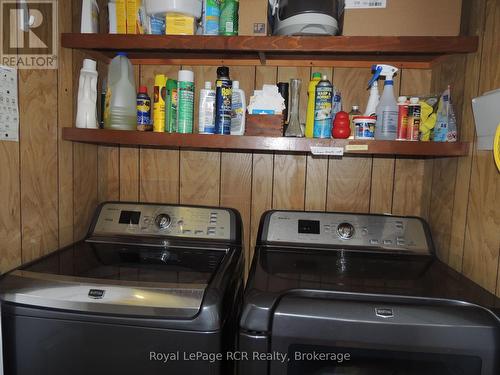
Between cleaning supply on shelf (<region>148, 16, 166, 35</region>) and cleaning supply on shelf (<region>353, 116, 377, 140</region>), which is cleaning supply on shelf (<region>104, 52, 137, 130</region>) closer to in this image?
cleaning supply on shelf (<region>148, 16, 166, 35</region>)

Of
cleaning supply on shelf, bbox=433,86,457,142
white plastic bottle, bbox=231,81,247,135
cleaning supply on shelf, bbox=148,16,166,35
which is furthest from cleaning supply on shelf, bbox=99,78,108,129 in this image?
cleaning supply on shelf, bbox=433,86,457,142

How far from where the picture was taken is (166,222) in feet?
4.57

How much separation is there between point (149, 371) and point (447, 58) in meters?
1.45

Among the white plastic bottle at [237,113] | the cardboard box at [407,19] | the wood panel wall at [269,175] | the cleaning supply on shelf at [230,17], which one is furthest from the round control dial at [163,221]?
the cardboard box at [407,19]

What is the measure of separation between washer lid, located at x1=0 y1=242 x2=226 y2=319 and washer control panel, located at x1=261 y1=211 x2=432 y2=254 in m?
0.37

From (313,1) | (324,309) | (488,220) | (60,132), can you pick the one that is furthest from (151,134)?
(488,220)

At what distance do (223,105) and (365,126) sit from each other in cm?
53

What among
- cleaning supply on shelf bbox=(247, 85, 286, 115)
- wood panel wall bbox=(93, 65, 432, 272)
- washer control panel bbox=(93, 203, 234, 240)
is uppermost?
cleaning supply on shelf bbox=(247, 85, 286, 115)

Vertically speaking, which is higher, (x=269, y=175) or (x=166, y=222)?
(x=269, y=175)

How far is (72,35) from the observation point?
1.24 meters

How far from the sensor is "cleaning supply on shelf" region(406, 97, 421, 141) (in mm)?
1224

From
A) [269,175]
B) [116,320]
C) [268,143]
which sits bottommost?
[116,320]

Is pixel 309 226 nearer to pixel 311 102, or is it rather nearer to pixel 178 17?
pixel 311 102

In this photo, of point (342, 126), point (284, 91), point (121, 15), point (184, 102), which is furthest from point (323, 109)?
point (121, 15)
